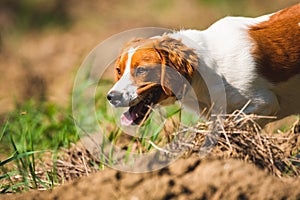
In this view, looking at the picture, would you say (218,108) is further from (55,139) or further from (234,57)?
(55,139)

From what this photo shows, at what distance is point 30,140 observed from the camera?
3902mm

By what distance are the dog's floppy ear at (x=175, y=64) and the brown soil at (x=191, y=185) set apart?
A: 2.51ft

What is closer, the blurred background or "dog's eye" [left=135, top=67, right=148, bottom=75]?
"dog's eye" [left=135, top=67, right=148, bottom=75]

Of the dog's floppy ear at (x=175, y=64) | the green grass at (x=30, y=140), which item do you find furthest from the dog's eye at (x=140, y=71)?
the green grass at (x=30, y=140)

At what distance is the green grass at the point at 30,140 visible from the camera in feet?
11.7

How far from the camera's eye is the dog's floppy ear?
3654 millimetres

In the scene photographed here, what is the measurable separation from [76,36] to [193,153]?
20.1 ft

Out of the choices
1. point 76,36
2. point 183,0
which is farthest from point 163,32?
point 183,0

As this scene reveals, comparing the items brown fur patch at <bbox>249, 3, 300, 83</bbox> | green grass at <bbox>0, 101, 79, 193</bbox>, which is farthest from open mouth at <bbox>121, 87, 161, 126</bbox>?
brown fur patch at <bbox>249, 3, 300, 83</bbox>

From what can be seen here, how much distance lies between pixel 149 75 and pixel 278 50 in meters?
0.86

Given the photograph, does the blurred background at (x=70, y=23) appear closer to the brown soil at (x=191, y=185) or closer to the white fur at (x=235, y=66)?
the white fur at (x=235, y=66)

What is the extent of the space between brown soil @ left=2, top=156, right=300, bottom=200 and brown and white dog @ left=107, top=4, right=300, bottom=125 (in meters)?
0.71

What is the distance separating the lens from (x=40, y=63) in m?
8.44

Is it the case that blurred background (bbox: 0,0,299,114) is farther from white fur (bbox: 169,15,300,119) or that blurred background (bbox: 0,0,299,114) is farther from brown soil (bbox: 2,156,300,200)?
brown soil (bbox: 2,156,300,200)
